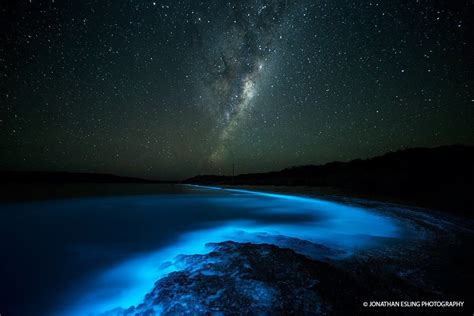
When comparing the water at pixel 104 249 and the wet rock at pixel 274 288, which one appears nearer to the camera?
the wet rock at pixel 274 288

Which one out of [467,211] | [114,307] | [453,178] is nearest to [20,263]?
[114,307]

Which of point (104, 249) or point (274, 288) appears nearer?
point (274, 288)

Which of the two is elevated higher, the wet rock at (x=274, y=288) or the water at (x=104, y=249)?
the wet rock at (x=274, y=288)

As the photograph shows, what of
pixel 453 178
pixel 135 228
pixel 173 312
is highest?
pixel 453 178

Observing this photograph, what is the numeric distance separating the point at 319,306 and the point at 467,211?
894 cm

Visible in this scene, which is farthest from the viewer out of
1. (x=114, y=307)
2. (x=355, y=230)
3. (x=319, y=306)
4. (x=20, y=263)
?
(x=355, y=230)

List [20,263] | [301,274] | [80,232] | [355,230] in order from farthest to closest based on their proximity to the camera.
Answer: [80,232]
[355,230]
[20,263]
[301,274]

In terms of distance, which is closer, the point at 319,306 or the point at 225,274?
the point at 319,306

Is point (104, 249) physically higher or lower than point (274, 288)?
lower

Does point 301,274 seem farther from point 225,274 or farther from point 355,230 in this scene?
point 355,230

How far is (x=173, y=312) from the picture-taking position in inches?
85.5

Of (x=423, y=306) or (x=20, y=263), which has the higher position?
(x=423, y=306)

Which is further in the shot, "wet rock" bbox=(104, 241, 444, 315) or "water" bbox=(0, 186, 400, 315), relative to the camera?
"water" bbox=(0, 186, 400, 315)

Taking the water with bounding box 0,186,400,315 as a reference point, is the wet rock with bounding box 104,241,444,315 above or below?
above
